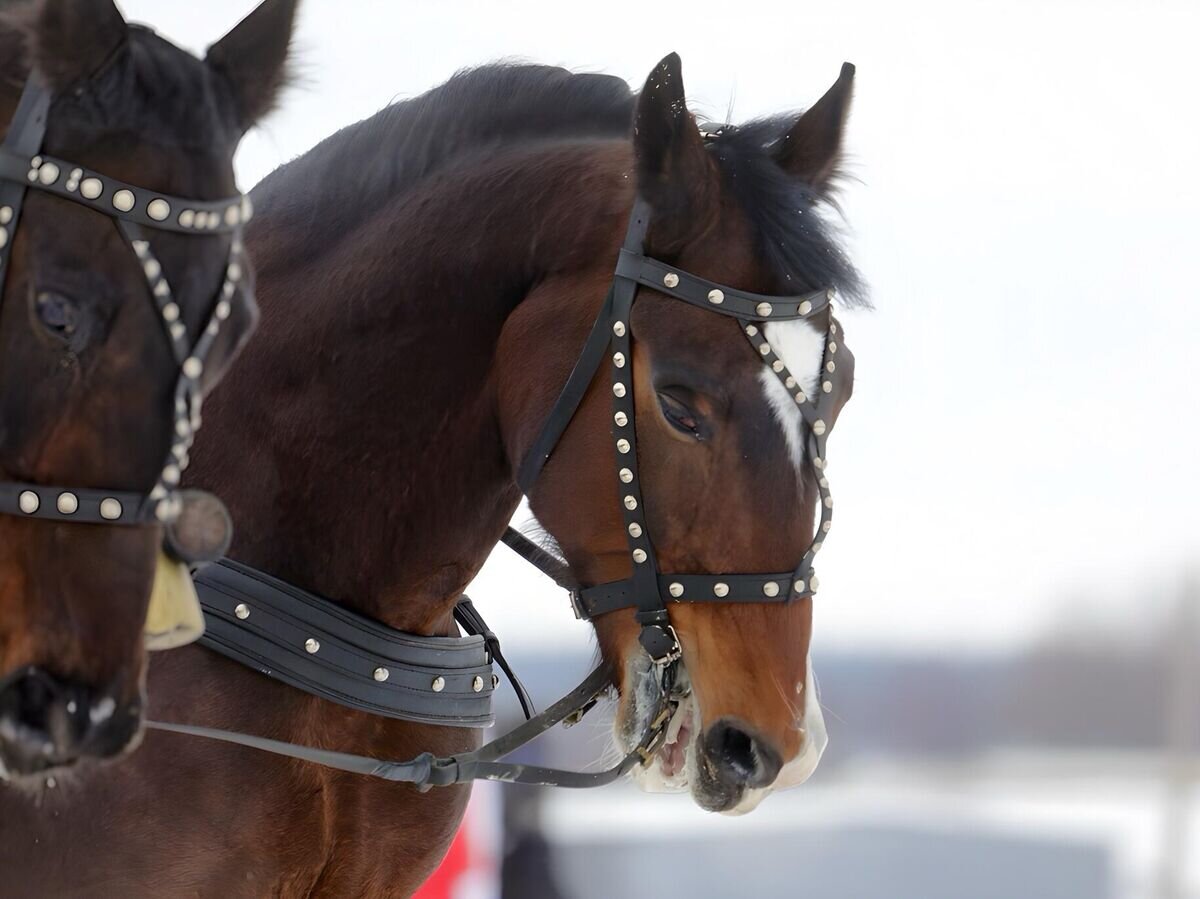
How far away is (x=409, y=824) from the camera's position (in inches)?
83.8

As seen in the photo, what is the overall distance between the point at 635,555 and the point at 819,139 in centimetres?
78

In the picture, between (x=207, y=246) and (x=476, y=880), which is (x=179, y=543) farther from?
(x=476, y=880)

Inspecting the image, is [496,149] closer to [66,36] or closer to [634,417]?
[634,417]

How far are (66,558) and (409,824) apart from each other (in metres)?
0.90

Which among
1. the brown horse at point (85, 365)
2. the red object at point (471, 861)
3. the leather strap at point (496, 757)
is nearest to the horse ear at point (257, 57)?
the brown horse at point (85, 365)

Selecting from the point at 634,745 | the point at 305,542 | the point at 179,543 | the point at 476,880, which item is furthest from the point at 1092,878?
the point at 179,543

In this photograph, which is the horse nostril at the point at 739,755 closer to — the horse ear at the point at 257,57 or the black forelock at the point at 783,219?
the black forelock at the point at 783,219

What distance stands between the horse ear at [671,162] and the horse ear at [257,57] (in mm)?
529

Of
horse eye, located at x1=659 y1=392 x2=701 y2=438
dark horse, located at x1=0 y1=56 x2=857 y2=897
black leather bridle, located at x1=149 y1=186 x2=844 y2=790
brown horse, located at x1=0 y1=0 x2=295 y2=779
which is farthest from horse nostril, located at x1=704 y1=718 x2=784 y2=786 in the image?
brown horse, located at x1=0 y1=0 x2=295 y2=779

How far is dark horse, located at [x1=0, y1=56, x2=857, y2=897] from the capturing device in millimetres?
1968

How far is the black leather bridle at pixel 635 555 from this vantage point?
199 cm

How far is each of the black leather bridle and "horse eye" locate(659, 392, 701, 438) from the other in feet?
0.18

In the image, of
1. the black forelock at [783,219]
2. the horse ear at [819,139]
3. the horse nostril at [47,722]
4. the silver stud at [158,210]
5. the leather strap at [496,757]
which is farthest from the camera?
the horse ear at [819,139]

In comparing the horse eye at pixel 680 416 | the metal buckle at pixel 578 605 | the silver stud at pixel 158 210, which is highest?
the silver stud at pixel 158 210
